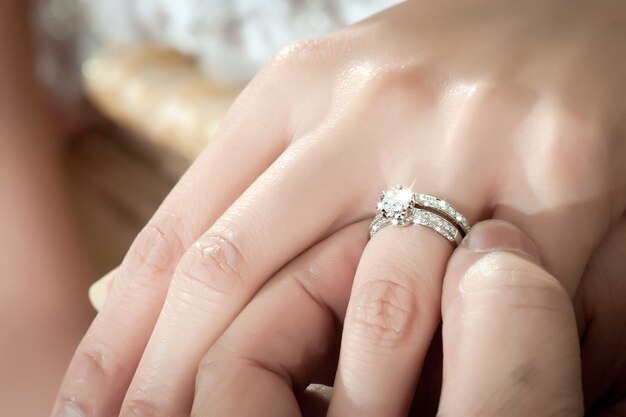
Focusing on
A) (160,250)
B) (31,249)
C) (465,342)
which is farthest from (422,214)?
(31,249)

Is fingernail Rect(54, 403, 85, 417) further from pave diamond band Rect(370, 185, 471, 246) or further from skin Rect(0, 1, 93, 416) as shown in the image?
skin Rect(0, 1, 93, 416)

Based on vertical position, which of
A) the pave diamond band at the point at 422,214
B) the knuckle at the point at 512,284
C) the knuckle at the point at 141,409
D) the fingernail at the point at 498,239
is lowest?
the knuckle at the point at 141,409

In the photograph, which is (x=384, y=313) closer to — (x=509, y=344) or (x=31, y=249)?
(x=509, y=344)

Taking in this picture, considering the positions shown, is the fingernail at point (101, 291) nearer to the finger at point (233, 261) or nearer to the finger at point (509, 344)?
the finger at point (233, 261)

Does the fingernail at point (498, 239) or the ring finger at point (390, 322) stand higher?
the fingernail at point (498, 239)

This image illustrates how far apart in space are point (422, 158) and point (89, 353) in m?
0.32

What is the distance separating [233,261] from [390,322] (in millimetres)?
134

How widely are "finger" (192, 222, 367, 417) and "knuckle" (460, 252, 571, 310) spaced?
0.12 m

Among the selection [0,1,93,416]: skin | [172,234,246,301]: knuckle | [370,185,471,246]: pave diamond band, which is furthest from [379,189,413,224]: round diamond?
[0,1,93,416]: skin

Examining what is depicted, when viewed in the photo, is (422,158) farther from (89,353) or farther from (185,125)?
(185,125)

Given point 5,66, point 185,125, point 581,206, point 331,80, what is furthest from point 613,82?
point 5,66

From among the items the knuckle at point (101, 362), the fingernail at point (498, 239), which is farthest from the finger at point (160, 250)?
the fingernail at point (498, 239)

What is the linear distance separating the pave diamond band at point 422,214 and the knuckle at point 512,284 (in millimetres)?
52

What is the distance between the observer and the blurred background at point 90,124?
3.31 ft
